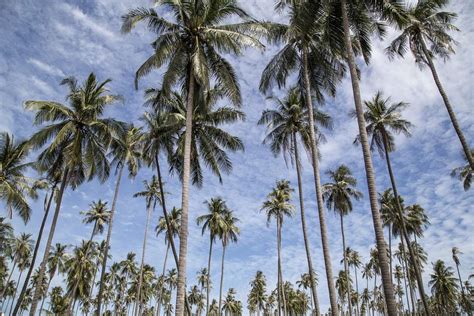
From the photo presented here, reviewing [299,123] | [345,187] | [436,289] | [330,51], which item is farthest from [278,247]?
[436,289]

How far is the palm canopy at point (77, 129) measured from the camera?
19547 mm

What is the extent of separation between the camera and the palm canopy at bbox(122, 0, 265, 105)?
15.8m

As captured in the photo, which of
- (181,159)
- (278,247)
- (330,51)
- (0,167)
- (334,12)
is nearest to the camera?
(334,12)

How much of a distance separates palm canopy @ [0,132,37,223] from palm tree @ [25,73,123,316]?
5.82ft

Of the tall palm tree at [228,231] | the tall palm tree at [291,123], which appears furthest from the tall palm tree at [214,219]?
the tall palm tree at [291,123]

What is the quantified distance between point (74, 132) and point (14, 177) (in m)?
5.70

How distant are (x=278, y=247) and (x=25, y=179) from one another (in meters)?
23.6

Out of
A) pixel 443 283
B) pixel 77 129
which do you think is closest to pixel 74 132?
pixel 77 129

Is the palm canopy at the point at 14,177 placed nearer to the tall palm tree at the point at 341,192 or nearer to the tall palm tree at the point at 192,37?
the tall palm tree at the point at 192,37

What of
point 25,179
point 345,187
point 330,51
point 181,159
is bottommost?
point 25,179

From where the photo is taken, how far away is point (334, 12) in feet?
50.1

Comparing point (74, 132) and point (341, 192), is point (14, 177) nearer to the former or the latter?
point (74, 132)

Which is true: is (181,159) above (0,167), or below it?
above

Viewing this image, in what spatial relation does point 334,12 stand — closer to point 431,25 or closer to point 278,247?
point 431,25
